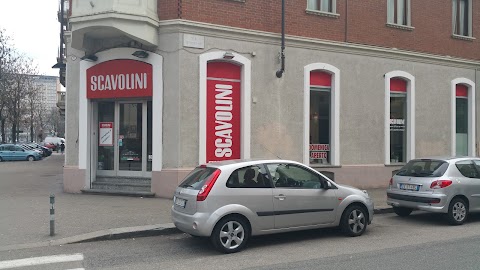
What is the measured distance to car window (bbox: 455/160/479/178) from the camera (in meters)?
9.84

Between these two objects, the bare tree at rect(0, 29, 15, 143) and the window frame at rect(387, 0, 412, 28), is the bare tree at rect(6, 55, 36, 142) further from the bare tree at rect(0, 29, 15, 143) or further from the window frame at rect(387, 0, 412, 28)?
the window frame at rect(387, 0, 412, 28)

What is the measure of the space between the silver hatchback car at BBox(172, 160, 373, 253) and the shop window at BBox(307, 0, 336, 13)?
826cm

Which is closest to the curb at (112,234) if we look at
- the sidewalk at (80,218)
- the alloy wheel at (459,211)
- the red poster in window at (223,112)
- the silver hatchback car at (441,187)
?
the sidewalk at (80,218)

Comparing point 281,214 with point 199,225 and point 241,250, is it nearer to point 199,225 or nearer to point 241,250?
point 241,250

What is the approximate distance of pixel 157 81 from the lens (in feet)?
41.4

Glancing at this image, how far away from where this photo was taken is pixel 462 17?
18031 millimetres

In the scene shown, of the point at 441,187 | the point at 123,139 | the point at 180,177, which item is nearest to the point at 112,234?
the point at 180,177

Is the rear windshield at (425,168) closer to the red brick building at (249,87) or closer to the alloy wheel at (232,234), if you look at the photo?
the red brick building at (249,87)

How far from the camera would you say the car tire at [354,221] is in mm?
8219

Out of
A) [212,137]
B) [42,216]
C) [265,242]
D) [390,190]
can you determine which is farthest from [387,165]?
[42,216]

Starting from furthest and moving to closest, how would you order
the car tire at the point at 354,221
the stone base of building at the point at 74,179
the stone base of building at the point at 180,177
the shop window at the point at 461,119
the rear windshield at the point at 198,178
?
the shop window at the point at 461,119 < the stone base of building at the point at 74,179 < the stone base of building at the point at 180,177 < the car tire at the point at 354,221 < the rear windshield at the point at 198,178

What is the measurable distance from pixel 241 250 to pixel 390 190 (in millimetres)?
4743

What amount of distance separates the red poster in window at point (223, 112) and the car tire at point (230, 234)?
18.6ft

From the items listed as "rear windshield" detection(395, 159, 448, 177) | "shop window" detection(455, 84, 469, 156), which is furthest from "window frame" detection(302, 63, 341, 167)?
"shop window" detection(455, 84, 469, 156)
